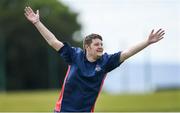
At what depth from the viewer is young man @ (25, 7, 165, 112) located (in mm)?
8039

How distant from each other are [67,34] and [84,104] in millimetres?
36399

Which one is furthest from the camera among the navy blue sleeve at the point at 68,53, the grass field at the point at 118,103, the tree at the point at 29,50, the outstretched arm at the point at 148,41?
the tree at the point at 29,50

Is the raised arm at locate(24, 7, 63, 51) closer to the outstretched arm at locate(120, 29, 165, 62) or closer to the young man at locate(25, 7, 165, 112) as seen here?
the young man at locate(25, 7, 165, 112)

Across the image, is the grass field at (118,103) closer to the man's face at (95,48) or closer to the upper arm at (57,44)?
the upper arm at (57,44)

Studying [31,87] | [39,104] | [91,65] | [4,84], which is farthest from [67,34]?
[91,65]

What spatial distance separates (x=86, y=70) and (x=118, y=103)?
19042 millimetres

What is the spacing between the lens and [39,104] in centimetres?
2670

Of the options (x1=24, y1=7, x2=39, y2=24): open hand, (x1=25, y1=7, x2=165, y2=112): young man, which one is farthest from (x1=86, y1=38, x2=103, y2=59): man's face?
(x1=24, y1=7, x2=39, y2=24): open hand

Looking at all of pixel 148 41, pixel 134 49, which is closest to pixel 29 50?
pixel 134 49

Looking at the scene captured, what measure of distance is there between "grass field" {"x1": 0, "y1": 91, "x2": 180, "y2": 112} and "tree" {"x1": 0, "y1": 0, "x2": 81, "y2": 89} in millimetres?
6297

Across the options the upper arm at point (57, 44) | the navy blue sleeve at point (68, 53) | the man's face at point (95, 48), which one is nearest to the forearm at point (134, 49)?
the man's face at point (95, 48)

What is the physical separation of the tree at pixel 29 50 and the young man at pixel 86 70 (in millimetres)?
25810

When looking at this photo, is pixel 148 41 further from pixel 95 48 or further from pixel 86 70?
pixel 86 70

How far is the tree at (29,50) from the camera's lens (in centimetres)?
3478
